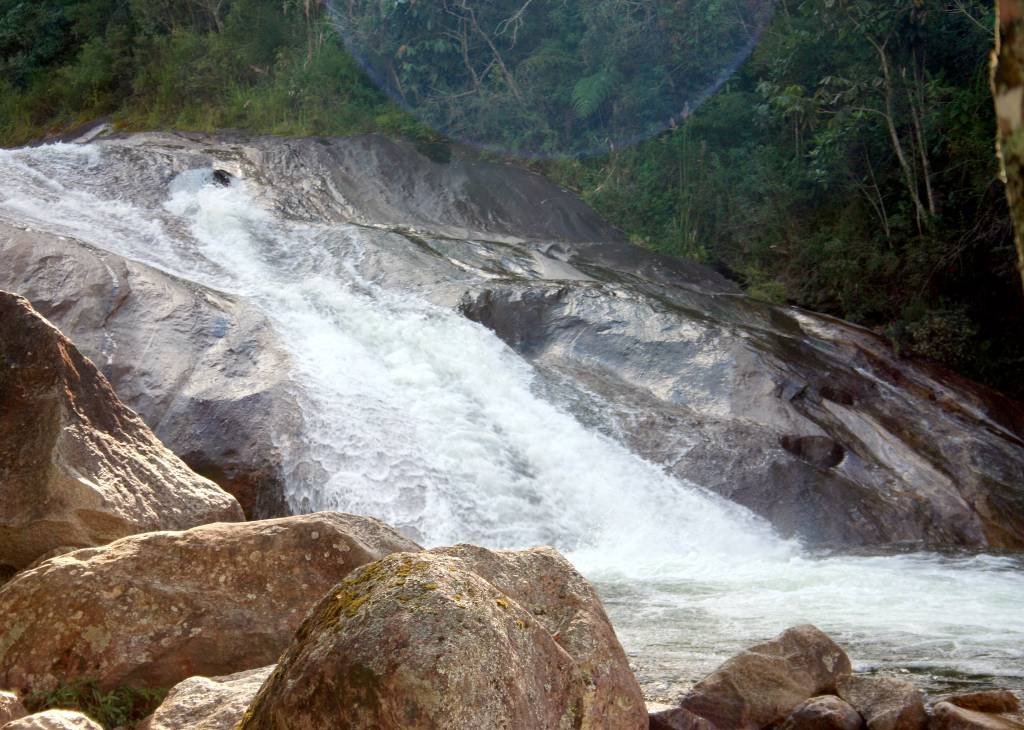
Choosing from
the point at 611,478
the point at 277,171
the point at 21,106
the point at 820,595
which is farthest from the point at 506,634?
the point at 21,106

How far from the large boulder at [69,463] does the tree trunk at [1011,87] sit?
519 cm

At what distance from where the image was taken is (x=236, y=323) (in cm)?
1128

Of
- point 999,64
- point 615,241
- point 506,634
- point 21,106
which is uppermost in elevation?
point 999,64

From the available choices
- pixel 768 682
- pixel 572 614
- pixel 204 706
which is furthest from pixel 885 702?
pixel 204 706

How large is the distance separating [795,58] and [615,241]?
13.8 feet

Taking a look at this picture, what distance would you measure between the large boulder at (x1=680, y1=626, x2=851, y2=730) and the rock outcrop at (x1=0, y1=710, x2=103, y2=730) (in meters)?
2.65

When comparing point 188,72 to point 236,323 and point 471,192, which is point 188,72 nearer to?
point 471,192

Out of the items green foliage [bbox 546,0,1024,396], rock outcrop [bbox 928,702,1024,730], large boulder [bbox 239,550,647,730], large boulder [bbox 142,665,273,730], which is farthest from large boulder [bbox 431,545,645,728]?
green foliage [bbox 546,0,1024,396]

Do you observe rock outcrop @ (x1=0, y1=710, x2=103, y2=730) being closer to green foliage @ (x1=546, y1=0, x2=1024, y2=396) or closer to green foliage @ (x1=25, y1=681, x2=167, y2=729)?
green foliage @ (x1=25, y1=681, x2=167, y2=729)

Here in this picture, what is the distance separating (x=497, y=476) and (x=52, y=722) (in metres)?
7.58

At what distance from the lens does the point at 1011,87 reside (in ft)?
3.88

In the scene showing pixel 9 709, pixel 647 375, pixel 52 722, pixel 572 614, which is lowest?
pixel 647 375

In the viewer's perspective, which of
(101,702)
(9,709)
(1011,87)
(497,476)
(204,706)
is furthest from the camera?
(497,476)

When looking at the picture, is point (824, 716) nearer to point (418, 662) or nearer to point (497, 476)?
point (418, 662)
